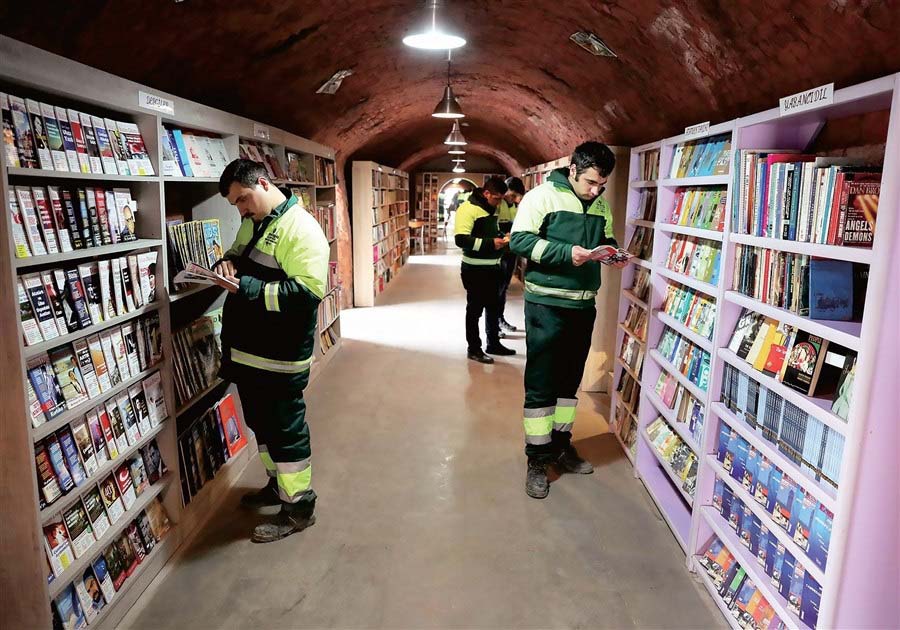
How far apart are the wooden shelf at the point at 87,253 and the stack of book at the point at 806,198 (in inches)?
94.2

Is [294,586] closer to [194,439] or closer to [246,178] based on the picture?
[194,439]

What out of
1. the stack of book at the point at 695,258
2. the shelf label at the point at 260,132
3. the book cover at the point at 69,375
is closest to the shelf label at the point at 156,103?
the book cover at the point at 69,375

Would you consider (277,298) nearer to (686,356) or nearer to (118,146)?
(118,146)

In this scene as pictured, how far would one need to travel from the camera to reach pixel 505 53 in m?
5.59

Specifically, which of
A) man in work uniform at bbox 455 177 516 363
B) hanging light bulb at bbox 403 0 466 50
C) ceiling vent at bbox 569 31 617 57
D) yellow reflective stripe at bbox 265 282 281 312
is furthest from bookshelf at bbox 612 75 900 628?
man in work uniform at bbox 455 177 516 363

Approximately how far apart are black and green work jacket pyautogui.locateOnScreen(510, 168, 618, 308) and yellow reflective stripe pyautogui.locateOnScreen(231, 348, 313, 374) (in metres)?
1.31

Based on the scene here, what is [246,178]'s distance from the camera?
8.95 feet

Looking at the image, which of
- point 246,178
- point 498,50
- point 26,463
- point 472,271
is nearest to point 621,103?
point 498,50

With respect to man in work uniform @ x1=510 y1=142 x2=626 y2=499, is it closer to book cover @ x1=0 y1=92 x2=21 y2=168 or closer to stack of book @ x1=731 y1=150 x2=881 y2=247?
stack of book @ x1=731 y1=150 x2=881 y2=247

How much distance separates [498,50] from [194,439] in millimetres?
4187

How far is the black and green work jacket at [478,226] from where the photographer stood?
570 cm

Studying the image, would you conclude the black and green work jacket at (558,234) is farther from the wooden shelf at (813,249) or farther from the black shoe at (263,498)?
the black shoe at (263,498)

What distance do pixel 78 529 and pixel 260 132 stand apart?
2643 mm

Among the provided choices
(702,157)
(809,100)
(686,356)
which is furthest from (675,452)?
(809,100)
